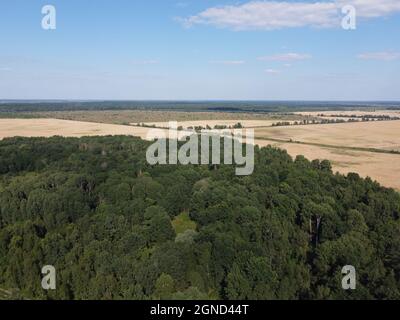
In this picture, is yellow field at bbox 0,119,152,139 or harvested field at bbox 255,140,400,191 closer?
harvested field at bbox 255,140,400,191

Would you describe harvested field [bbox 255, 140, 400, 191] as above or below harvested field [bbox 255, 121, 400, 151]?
below

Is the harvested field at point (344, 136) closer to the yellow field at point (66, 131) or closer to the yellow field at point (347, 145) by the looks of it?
the yellow field at point (347, 145)

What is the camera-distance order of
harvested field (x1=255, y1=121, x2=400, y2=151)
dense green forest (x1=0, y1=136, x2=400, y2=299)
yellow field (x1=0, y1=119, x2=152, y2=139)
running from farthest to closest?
yellow field (x1=0, y1=119, x2=152, y2=139), harvested field (x1=255, y1=121, x2=400, y2=151), dense green forest (x1=0, y1=136, x2=400, y2=299)

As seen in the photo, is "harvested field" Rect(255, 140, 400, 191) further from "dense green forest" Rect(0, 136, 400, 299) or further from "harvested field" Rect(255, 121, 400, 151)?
"dense green forest" Rect(0, 136, 400, 299)

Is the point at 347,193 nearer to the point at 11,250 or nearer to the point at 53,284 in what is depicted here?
the point at 53,284

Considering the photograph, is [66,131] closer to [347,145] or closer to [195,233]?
[347,145]

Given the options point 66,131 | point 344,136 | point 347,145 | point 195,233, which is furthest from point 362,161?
point 66,131

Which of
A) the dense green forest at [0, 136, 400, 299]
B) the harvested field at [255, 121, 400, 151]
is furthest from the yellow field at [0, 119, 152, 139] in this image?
the dense green forest at [0, 136, 400, 299]

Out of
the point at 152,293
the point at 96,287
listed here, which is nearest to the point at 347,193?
the point at 152,293
